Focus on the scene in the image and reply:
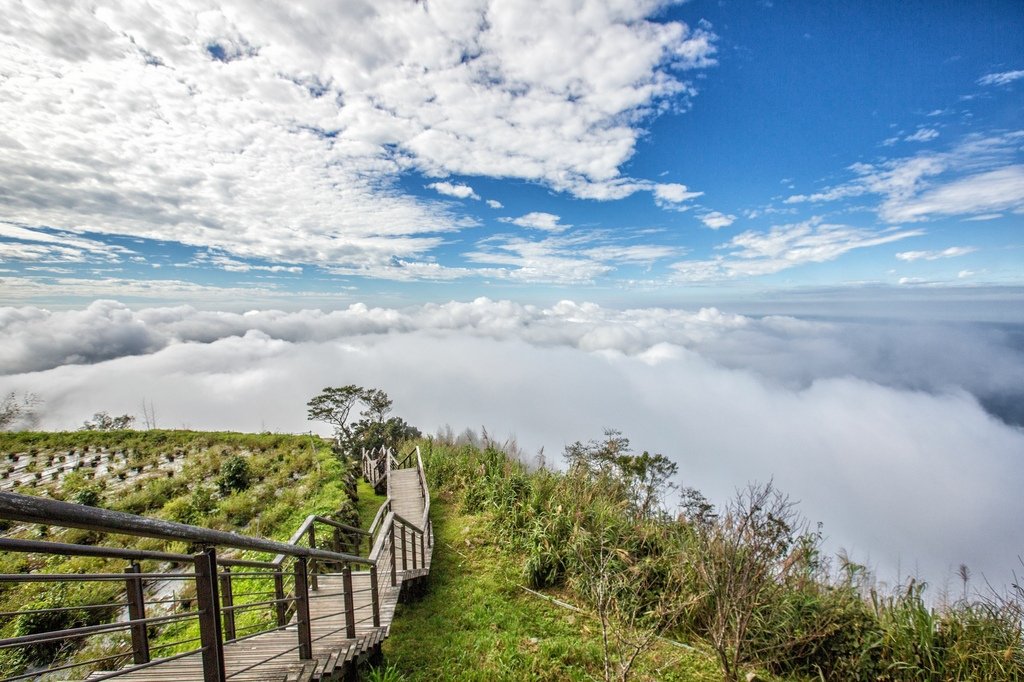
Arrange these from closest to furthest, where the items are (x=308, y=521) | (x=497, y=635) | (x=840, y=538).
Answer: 1. (x=308, y=521)
2. (x=497, y=635)
3. (x=840, y=538)

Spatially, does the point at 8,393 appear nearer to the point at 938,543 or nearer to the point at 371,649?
the point at 371,649

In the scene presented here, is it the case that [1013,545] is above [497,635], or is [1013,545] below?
below

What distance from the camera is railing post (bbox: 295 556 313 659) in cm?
395

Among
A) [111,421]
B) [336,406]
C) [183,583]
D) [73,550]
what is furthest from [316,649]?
[111,421]

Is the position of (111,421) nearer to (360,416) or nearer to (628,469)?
(360,416)

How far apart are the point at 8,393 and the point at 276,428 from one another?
1729 centimetres

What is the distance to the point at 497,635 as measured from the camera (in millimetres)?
6379

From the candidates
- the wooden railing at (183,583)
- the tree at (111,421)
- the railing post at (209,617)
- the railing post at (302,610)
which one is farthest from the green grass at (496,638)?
the tree at (111,421)

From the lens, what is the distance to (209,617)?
239 centimetres

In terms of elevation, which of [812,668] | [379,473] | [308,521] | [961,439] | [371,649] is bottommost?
[961,439]

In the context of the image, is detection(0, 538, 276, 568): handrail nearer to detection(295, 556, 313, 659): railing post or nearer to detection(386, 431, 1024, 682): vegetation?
detection(295, 556, 313, 659): railing post

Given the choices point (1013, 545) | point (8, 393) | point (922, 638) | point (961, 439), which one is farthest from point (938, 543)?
point (8, 393)

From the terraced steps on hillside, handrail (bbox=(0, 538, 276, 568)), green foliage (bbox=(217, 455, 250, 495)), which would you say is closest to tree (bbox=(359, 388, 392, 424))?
green foliage (bbox=(217, 455, 250, 495))

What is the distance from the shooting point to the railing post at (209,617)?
2.37m
